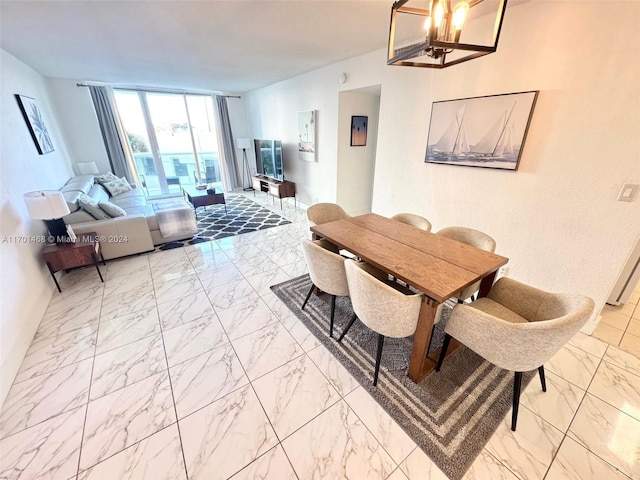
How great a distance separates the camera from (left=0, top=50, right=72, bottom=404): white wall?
1827 mm

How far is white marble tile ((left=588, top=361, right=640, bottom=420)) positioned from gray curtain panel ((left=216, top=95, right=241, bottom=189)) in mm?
7113

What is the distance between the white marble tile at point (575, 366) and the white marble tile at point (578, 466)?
0.50m

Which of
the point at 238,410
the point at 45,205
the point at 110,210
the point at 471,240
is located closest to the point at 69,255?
the point at 45,205

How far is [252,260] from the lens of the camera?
10.7 ft

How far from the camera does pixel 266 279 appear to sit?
9.30 feet

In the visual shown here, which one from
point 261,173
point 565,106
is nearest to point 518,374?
point 565,106

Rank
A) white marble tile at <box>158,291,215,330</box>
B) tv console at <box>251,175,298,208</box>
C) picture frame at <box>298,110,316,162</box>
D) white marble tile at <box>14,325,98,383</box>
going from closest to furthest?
1. white marble tile at <box>14,325,98,383</box>
2. white marble tile at <box>158,291,215,330</box>
3. picture frame at <box>298,110,316,162</box>
4. tv console at <box>251,175,298,208</box>

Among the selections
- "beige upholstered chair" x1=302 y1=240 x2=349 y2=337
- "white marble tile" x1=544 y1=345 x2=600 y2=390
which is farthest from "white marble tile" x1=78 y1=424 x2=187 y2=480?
"white marble tile" x1=544 y1=345 x2=600 y2=390

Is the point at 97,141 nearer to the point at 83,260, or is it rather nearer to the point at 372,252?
the point at 83,260

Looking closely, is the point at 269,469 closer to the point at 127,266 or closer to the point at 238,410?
the point at 238,410

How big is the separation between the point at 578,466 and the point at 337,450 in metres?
1.20

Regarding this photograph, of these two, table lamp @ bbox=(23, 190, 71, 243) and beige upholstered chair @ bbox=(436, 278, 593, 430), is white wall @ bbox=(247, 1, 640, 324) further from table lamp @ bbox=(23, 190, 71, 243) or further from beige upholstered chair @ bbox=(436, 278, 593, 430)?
table lamp @ bbox=(23, 190, 71, 243)

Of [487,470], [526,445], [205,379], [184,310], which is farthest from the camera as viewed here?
[184,310]

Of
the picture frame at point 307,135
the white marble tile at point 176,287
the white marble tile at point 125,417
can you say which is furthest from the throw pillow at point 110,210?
the picture frame at point 307,135
